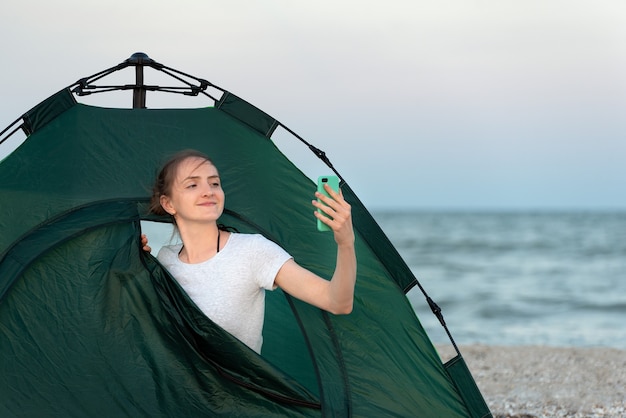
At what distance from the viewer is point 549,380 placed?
6.39 metres

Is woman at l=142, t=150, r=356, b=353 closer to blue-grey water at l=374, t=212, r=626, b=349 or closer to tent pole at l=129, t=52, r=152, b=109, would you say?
tent pole at l=129, t=52, r=152, b=109

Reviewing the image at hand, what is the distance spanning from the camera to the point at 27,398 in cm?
334

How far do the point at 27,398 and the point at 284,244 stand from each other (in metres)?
1.23

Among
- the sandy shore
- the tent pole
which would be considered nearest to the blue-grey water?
the sandy shore

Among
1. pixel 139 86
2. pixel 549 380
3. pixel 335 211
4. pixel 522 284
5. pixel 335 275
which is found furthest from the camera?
pixel 522 284

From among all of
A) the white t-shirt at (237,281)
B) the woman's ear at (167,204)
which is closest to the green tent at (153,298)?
the white t-shirt at (237,281)

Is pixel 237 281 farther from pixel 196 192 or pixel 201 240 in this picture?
pixel 196 192

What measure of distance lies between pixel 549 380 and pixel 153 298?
3.92 metres

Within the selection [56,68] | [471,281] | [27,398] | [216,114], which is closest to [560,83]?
[471,281]

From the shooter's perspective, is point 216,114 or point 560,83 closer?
point 216,114

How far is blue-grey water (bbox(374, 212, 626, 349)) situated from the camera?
10109mm

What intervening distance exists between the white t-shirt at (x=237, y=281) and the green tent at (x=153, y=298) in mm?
77

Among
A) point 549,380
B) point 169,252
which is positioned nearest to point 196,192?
point 169,252

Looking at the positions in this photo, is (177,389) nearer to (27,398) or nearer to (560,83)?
(27,398)
